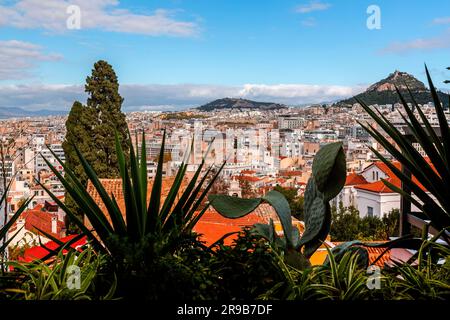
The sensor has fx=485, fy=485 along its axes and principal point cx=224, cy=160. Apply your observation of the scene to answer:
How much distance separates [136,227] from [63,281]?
0.77 ft

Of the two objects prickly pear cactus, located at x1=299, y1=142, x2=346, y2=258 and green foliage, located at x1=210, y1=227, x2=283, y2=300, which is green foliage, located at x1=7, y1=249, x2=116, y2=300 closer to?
green foliage, located at x1=210, y1=227, x2=283, y2=300

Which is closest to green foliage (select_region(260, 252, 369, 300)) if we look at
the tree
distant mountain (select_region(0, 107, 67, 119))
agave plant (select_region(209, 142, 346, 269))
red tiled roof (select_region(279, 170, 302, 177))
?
agave plant (select_region(209, 142, 346, 269))

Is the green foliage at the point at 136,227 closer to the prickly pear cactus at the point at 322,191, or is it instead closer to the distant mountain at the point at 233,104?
the prickly pear cactus at the point at 322,191

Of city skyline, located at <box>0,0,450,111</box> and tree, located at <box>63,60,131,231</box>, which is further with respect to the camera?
tree, located at <box>63,60,131,231</box>

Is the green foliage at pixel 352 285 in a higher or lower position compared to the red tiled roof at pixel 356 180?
higher

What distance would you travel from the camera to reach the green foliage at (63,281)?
916mm

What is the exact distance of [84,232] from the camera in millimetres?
1169

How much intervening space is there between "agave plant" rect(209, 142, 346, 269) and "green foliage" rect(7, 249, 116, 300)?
377 mm

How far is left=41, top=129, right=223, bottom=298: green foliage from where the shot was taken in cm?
95

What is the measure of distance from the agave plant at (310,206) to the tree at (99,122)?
9901 mm

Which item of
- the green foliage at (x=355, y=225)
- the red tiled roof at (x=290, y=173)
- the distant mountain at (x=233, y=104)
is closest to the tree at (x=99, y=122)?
the distant mountain at (x=233, y=104)

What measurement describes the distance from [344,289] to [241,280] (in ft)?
0.69

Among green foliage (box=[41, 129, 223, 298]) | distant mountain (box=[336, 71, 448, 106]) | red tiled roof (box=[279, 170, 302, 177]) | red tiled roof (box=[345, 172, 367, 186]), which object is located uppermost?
distant mountain (box=[336, 71, 448, 106])
